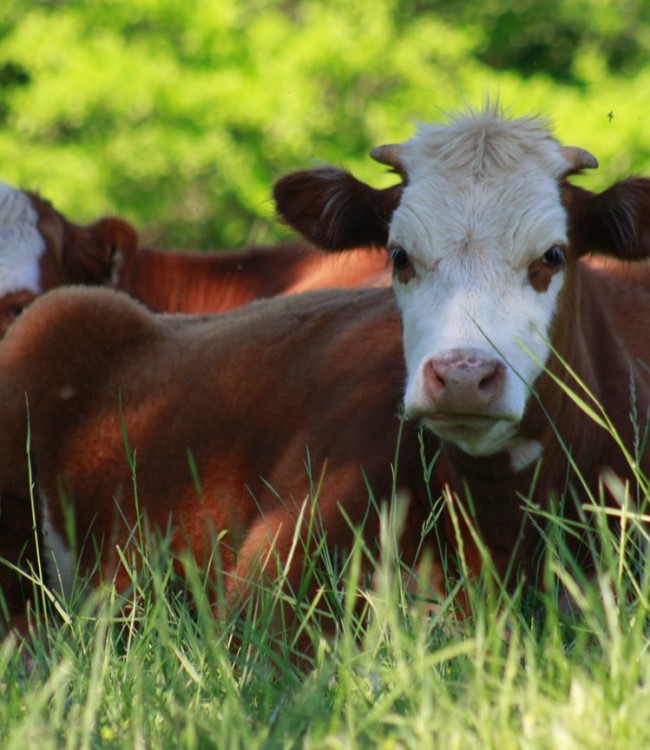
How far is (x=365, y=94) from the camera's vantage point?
15.7 meters

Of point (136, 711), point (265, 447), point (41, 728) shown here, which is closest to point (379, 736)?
point (136, 711)

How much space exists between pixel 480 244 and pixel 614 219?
491mm

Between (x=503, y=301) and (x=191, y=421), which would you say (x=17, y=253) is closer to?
(x=191, y=421)

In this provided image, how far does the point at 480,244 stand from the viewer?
3.75 meters

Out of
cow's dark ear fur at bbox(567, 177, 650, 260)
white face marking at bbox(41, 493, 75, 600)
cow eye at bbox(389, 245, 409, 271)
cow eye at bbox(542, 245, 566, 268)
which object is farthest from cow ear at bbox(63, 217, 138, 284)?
cow eye at bbox(542, 245, 566, 268)

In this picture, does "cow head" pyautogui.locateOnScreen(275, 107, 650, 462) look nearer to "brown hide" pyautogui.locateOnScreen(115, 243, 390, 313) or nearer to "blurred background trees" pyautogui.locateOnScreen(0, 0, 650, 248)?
"brown hide" pyautogui.locateOnScreen(115, 243, 390, 313)

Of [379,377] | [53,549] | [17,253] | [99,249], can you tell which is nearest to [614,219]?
[379,377]

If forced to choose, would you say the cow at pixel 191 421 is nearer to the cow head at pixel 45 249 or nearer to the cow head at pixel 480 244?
the cow head at pixel 480 244

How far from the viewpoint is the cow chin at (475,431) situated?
3.52 metres

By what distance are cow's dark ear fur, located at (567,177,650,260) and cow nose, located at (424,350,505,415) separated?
29.7 inches

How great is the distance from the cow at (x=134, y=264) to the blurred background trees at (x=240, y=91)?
580cm

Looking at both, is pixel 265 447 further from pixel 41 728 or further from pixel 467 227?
pixel 41 728

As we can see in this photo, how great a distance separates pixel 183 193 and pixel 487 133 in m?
12.7

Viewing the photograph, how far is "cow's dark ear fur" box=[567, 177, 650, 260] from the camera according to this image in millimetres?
3992
